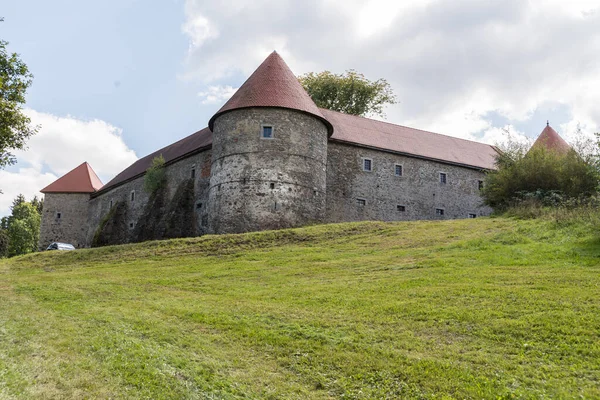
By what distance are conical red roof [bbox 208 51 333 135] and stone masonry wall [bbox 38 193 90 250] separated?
2270 centimetres

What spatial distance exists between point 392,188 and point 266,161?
28.8 ft

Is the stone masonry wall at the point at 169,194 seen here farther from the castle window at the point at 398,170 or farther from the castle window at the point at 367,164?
the castle window at the point at 398,170

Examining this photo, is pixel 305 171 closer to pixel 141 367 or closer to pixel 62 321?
pixel 62 321

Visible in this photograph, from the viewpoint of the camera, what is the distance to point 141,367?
7438 millimetres

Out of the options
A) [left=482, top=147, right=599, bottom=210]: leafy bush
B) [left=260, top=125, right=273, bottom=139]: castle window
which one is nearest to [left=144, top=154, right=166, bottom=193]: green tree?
[left=260, top=125, right=273, bottom=139]: castle window

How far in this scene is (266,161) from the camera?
25.1m

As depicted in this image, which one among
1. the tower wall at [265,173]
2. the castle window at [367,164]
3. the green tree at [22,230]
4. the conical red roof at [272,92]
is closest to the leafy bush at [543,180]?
the castle window at [367,164]

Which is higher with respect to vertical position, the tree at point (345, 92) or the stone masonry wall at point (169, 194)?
the tree at point (345, 92)

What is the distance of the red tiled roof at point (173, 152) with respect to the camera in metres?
33.1

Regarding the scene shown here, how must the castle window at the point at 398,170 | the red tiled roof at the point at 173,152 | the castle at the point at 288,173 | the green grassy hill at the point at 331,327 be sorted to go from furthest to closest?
1. the red tiled roof at the point at 173,152
2. the castle window at the point at 398,170
3. the castle at the point at 288,173
4. the green grassy hill at the point at 331,327

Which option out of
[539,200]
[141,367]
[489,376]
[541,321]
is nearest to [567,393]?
[489,376]

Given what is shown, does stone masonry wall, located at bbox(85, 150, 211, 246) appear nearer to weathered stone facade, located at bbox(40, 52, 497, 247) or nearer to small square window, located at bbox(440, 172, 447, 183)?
weathered stone facade, located at bbox(40, 52, 497, 247)

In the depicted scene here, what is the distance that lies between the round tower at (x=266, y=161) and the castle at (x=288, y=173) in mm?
47

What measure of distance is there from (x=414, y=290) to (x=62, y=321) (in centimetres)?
657
